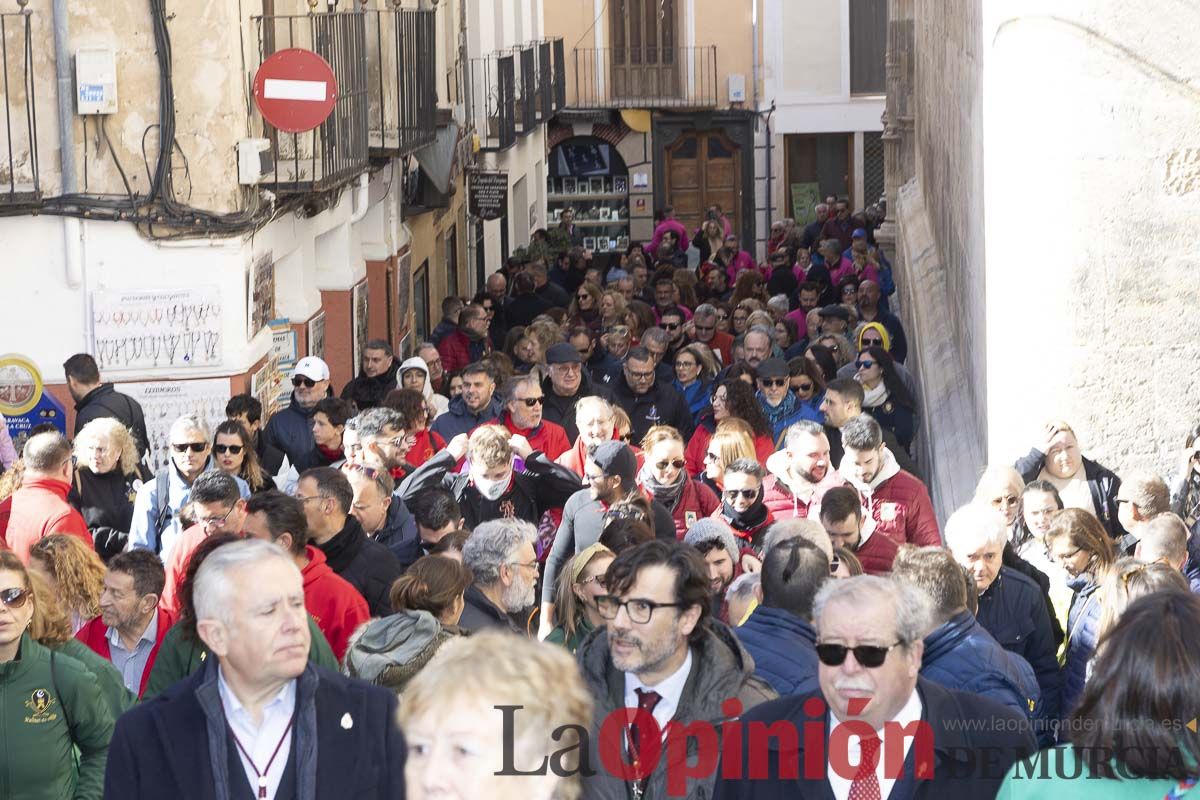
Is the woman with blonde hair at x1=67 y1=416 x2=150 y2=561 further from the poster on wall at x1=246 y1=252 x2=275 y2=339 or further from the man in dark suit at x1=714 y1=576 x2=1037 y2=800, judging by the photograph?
the man in dark suit at x1=714 y1=576 x2=1037 y2=800

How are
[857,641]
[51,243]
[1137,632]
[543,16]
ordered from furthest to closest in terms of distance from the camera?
1. [543,16]
2. [51,243]
3. [857,641]
4. [1137,632]

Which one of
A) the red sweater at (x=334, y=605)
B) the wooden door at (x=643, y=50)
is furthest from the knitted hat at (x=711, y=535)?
the wooden door at (x=643, y=50)

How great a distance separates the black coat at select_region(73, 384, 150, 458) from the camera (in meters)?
10.0

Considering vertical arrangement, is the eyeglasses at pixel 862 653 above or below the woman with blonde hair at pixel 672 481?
above

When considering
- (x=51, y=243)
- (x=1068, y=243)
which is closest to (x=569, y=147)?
(x=51, y=243)

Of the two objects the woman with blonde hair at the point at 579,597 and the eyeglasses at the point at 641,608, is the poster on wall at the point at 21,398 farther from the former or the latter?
the eyeglasses at the point at 641,608

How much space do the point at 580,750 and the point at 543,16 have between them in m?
32.2

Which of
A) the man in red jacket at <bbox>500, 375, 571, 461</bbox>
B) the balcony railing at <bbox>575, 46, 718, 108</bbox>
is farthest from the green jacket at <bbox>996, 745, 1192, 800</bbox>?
the balcony railing at <bbox>575, 46, 718, 108</bbox>

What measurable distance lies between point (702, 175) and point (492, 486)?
95.3 feet

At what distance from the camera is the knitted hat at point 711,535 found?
6.93 m

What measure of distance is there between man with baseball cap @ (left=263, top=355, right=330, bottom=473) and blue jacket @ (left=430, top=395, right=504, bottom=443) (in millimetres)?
654

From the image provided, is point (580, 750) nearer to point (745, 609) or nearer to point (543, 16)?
point (745, 609)

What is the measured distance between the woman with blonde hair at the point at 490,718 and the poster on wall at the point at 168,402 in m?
8.55

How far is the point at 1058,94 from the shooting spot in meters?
8.54
